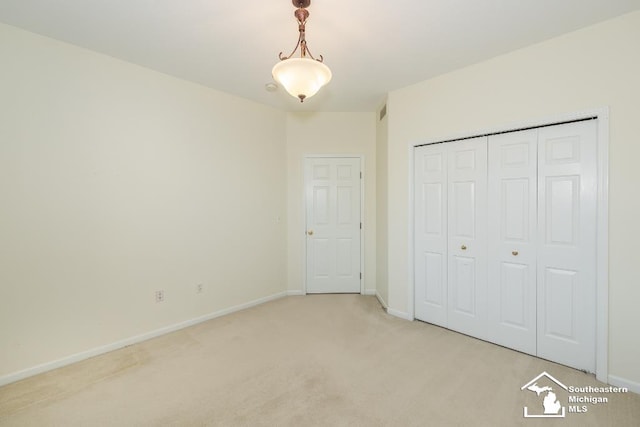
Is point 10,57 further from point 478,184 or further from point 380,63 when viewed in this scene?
point 478,184

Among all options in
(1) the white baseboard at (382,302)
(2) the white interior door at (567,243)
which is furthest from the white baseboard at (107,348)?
(2) the white interior door at (567,243)

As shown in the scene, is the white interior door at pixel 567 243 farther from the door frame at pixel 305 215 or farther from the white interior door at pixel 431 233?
the door frame at pixel 305 215

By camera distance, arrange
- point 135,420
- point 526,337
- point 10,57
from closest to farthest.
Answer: point 135,420 → point 10,57 → point 526,337

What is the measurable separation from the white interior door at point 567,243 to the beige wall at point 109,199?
10.5 feet

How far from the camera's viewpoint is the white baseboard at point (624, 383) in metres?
2.00

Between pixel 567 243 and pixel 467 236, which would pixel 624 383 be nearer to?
pixel 567 243

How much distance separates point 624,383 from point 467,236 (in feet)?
4.88

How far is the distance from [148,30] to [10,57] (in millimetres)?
1050

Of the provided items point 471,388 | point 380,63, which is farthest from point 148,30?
point 471,388

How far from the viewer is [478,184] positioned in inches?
110

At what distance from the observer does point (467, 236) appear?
289cm

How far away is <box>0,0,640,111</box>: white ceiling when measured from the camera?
1.95 metres

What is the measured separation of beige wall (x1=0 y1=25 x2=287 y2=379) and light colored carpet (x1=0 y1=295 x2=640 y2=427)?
0.39 metres

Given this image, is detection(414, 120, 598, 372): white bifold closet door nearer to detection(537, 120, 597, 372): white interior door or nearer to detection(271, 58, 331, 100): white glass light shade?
detection(537, 120, 597, 372): white interior door
